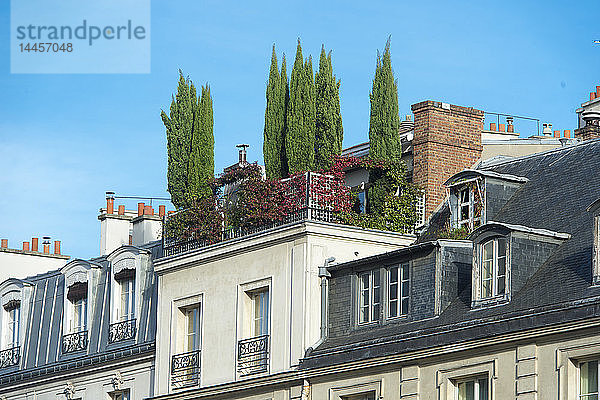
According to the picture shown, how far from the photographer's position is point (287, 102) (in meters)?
33.8

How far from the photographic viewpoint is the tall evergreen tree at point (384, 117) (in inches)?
1304

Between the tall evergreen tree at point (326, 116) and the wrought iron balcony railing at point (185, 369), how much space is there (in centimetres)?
524

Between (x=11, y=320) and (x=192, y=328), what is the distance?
964 centimetres

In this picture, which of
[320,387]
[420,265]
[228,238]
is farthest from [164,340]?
[420,265]

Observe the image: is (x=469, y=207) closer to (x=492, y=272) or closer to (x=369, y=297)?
(x=369, y=297)

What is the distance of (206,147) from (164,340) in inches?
191

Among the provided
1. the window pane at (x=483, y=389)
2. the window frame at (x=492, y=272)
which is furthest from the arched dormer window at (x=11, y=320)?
the window pane at (x=483, y=389)

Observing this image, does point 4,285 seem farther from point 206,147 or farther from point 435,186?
point 435,186

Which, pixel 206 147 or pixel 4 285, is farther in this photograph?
pixel 4 285

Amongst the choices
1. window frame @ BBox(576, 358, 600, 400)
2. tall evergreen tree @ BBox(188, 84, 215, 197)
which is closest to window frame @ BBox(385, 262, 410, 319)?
window frame @ BBox(576, 358, 600, 400)

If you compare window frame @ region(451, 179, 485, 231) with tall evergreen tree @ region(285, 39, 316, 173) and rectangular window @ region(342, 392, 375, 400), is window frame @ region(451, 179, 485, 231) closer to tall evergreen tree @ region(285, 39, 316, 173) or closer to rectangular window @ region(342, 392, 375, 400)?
tall evergreen tree @ region(285, 39, 316, 173)

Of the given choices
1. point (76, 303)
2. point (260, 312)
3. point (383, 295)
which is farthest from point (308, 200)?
point (76, 303)

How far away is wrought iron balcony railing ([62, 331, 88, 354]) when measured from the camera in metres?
37.8

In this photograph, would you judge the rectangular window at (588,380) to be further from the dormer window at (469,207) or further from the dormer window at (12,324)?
the dormer window at (12,324)
